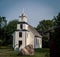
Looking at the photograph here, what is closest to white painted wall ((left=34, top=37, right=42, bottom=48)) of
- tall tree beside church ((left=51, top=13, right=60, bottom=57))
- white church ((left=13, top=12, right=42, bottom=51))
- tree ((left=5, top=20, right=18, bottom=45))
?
white church ((left=13, top=12, right=42, bottom=51))

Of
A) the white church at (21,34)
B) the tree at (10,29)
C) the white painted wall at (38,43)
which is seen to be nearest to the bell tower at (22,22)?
the white church at (21,34)

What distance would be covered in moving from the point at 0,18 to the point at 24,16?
126ft

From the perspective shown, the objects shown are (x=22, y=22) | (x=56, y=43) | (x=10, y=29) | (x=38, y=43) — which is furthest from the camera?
(x=10, y=29)

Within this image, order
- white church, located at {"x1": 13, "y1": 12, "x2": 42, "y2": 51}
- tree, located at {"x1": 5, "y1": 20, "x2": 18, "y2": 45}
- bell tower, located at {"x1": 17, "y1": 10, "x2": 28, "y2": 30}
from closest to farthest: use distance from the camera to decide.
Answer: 1. bell tower, located at {"x1": 17, "y1": 10, "x2": 28, "y2": 30}
2. white church, located at {"x1": 13, "y1": 12, "x2": 42, "y2": 51}
3. tree, located at {"x1": 5, "y1": 20, "x2": 18, "y2": 45}

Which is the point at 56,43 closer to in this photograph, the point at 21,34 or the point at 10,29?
the point at 21,34

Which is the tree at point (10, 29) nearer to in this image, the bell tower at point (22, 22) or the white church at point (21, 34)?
the white church at point (21, 34)

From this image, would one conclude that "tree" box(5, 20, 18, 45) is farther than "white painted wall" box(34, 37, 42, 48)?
Yes

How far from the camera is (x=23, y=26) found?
6131 cm

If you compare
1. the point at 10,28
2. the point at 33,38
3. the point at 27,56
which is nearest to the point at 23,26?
the point at 33,38

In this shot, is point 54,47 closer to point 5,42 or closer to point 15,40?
point 15,40

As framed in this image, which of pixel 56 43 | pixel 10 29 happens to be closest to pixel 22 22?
pixel 10 29

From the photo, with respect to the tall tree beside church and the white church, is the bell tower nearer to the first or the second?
the white church

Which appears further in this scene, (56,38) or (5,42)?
(5,42)

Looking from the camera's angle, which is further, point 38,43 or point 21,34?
point 38,43
